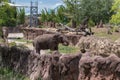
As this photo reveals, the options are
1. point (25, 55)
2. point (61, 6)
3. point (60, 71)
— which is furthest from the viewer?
point (61, 6)

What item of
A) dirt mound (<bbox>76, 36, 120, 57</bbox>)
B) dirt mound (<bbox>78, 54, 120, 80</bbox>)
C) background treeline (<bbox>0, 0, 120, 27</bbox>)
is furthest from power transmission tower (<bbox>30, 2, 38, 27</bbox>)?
dirt mound (<bbox>78, 54, 120, 80</bbox>)

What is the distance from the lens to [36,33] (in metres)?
32.9

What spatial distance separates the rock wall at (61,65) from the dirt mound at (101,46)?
13.1 feet

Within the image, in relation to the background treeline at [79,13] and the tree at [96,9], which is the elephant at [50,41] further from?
the tree at [96,9]

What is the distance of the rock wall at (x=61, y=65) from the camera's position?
34.9 feet

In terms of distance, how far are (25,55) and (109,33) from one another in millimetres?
15565

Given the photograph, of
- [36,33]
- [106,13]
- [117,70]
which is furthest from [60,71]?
[106,13]

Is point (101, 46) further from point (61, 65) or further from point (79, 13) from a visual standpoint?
point (79, 13)

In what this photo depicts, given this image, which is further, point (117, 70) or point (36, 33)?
point (36, 33)

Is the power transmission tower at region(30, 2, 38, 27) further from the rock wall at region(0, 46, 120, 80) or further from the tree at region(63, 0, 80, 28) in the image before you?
the rock wall at region(0, 46, 120, 80)

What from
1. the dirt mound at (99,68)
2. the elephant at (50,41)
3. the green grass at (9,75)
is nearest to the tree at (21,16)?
the elephant at (50,41)

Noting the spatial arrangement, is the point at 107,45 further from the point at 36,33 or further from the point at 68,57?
the point at 36,33

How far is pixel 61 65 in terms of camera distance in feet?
39.2

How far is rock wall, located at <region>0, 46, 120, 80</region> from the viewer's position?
10.6 meters
